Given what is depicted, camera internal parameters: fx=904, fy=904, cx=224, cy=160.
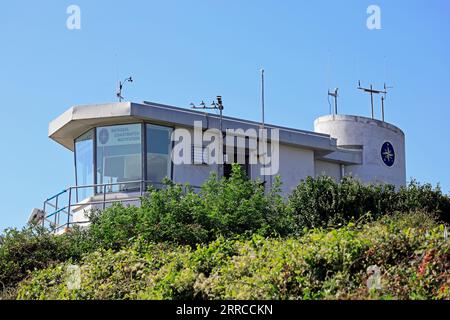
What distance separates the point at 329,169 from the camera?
1289 inches

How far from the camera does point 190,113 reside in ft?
92.5

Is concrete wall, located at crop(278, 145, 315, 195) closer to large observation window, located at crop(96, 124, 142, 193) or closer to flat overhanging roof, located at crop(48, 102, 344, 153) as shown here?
flat overhanging roof, located at crop(48, 102, 344, 153)

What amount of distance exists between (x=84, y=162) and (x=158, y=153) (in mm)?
2735

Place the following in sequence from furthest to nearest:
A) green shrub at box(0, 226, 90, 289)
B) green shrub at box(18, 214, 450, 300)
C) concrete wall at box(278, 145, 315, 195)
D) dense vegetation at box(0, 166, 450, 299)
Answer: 1. concrete wall at box(278, 145, 315, 195)
2. green shrub at box(0, 226, 90, 289)
3. dense vegetation at box(0, 166, 450, 299)
4. green shrub at box(18, 214, 450, 300)

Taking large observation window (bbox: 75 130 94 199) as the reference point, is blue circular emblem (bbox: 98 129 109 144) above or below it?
above

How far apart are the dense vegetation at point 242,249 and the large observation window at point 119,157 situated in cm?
418

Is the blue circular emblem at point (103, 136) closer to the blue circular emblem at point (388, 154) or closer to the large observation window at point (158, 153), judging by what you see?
the large observation window at point (158, 153)

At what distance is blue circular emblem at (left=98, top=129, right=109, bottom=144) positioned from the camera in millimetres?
27938

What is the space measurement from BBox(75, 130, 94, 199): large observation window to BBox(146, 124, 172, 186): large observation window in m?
1.96

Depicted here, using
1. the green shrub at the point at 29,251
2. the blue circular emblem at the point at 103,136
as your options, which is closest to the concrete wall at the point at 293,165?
the blue circular emblem at the point at 103,136

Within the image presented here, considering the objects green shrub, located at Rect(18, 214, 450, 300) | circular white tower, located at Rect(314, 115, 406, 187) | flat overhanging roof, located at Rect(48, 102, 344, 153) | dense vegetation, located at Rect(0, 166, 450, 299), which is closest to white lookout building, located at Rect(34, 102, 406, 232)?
flat overhanging roof, located at Rect(48, 102, 344, 153)
